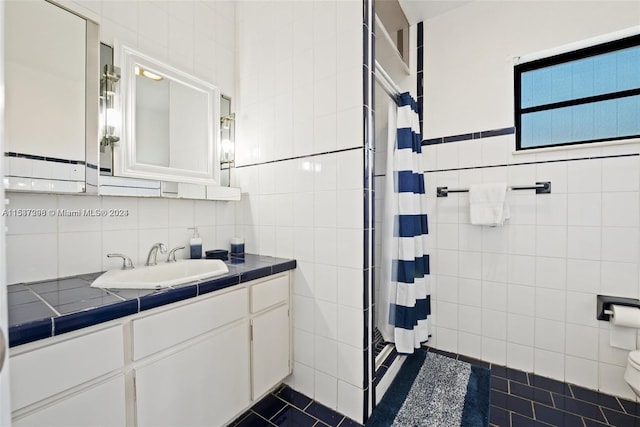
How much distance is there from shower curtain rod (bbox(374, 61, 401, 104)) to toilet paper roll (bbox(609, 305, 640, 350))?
1867 mm

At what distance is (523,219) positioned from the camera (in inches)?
76.4

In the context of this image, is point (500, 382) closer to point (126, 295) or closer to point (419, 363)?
point (419, 363)

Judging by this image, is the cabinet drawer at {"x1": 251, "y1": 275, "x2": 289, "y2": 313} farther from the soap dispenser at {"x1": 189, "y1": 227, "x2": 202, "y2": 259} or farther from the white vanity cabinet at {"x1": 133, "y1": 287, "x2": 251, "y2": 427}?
the soap dispenser at {"x1": 189, "y1": 227, "x2": 202, "y2": 259}

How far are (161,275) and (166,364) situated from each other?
0.54 metres

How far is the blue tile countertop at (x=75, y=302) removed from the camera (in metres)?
0.82

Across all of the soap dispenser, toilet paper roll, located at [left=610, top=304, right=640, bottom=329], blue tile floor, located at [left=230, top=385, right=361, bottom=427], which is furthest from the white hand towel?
the soap dispenser

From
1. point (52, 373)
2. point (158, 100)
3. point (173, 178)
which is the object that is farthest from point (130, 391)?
point (158, 100)

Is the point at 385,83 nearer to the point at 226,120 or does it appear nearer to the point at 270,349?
the point at 226,120

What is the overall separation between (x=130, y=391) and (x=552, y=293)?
2401mm

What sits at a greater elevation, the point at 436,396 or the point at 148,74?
the point at 148,74

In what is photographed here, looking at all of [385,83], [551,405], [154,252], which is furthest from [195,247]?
[551,405]

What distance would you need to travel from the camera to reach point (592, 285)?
1736mm

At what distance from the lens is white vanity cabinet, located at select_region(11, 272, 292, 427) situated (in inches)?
33.5

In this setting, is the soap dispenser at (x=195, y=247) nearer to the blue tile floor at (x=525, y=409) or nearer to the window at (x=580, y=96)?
the blue tile floor at (x=525, y=409)
